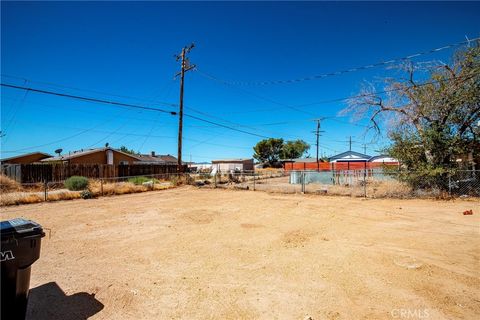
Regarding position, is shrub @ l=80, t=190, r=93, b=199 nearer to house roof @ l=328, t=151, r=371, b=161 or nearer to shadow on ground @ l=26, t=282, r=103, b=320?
shadow on ground @ l=26, t=282, r=103, b=320

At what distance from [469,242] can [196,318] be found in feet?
21.1

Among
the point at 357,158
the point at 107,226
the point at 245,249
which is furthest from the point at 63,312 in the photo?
the point at 357,158

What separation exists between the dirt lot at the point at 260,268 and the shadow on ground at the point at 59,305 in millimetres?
13

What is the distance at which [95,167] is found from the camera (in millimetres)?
22484

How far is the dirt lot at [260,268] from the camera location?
3.33 meters

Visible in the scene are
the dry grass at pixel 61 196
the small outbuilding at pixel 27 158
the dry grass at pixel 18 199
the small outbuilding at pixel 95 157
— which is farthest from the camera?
the small outbuilding at pixel 27 158

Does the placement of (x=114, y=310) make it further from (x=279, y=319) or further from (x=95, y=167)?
(x=95, y=167)

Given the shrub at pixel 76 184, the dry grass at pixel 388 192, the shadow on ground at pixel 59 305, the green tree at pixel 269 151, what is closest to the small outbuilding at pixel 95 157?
the shrub at pixel 76 184

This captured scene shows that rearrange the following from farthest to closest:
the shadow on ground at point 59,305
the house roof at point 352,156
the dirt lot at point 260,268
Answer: the house roof at point 352,156 → the dirt lot at point 260,268 → the shadow on ground at point 59,305

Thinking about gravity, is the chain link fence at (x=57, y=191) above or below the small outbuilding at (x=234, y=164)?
below

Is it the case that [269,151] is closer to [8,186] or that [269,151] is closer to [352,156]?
[352,156]

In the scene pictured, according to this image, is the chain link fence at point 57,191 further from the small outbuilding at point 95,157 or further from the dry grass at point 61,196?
the small outbuilding at point 95,157

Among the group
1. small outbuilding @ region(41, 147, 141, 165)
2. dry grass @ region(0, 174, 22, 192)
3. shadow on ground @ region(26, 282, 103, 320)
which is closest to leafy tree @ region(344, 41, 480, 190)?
shadow on ground @ region(26, 282, 103, 320)

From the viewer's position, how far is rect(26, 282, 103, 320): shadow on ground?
3.19 m
